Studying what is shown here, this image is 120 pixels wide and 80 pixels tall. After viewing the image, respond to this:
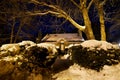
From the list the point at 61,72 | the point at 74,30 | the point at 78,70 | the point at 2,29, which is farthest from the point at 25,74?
the point at 74,30

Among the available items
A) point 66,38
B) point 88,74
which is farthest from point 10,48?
point 66,38

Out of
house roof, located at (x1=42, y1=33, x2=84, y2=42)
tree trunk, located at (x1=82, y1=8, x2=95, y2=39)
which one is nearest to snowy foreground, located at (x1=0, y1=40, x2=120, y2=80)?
tree trunk, located at (x1=82, y1=8, x2=95, y2=39)

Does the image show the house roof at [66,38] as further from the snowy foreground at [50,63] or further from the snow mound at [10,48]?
the snow mound at [10,48]

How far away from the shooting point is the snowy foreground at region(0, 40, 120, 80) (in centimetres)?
786

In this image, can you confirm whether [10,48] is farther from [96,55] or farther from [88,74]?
[96,55]

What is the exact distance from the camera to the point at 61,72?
8.52 meters

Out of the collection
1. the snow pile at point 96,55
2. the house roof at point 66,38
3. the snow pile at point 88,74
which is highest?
the snow pile at point 96,55

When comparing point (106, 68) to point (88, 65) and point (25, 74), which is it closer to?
point (88, 65)

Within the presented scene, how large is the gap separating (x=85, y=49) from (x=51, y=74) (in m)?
1.73

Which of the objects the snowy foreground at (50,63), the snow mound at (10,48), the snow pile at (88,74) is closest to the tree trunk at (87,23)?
the snowy foreground at (50,63)

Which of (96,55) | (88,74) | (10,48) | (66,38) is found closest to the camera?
(88,74)

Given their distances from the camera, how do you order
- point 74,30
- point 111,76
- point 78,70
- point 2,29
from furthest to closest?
1. point 74,30
2. point 2,29
3. point 78,70
4. point 111,76

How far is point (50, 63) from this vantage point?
8.71 m

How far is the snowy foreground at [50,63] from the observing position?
7.86 meters
